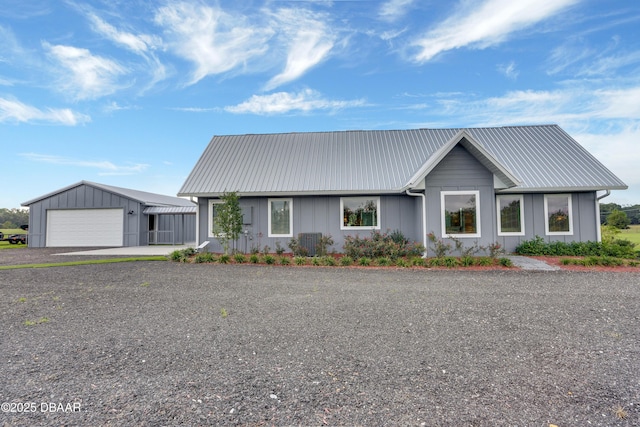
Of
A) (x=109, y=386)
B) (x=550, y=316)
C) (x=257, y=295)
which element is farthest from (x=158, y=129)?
(x=550, y=316)

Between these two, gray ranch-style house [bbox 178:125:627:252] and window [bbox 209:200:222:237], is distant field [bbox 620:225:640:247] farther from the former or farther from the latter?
window [bbox 209:200:222:237]

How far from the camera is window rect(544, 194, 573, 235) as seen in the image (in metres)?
12.4

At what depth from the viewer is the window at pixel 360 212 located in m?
13.1

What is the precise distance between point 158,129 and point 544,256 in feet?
69.1

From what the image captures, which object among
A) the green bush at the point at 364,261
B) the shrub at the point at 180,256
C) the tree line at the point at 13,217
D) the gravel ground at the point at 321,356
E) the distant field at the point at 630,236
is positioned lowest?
the gravel ground at the point at 321,356

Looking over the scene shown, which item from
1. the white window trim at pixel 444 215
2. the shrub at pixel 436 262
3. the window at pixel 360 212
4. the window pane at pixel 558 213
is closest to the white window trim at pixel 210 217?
the window at pixel 360 212

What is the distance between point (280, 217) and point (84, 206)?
47.2ft

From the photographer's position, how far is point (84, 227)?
19.4 meters

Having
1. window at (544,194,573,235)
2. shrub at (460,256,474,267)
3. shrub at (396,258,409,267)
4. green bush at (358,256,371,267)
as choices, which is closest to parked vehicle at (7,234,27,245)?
green bush at (358,256,371,267)

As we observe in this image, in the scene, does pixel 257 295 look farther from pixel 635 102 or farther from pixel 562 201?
pixel 635 102

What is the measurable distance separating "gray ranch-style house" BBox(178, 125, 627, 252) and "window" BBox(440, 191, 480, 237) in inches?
1.4

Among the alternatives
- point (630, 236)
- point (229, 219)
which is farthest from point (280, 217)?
point (630, 236)

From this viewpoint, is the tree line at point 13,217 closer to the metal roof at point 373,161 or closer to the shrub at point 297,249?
the metal roof at point 373,161

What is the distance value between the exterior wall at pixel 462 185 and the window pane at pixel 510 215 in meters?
2.07
